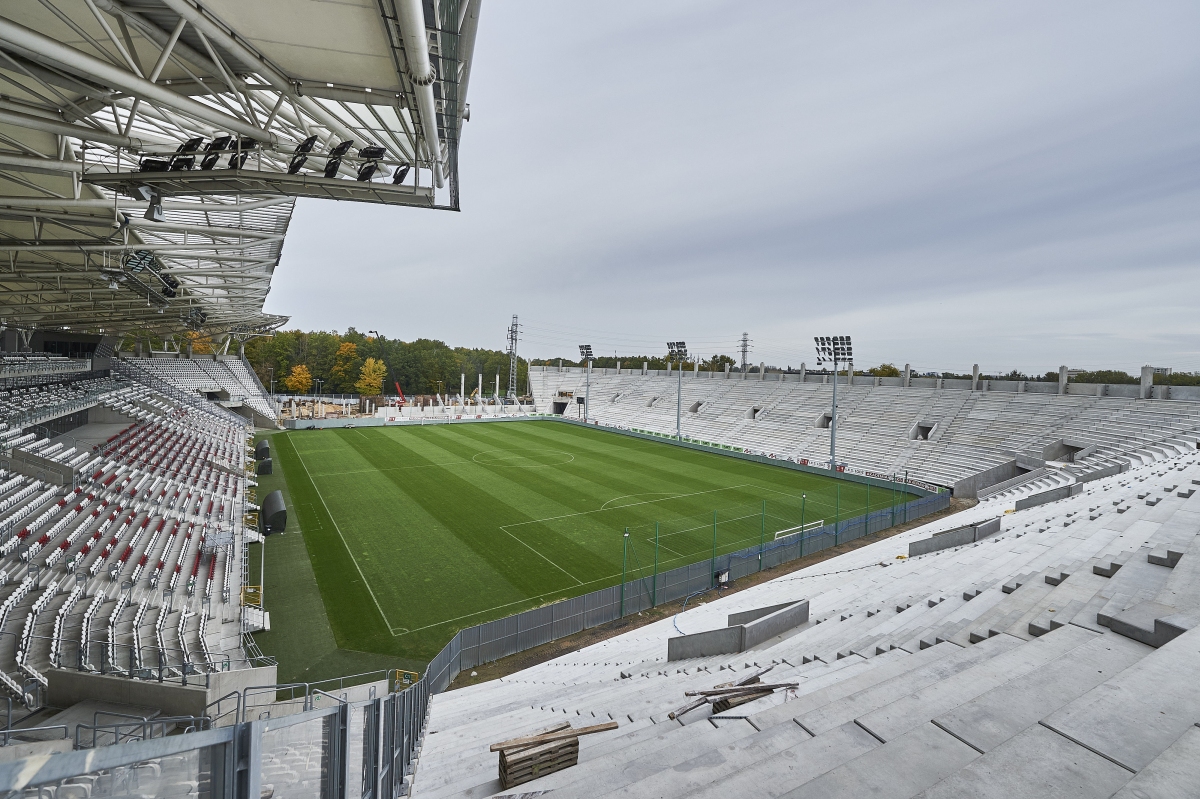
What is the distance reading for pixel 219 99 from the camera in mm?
9289

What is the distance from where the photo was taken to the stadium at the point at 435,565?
329cm

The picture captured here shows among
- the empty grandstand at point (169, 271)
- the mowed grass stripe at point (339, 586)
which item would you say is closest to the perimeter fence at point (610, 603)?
the empty grandstand at point (169, 271)

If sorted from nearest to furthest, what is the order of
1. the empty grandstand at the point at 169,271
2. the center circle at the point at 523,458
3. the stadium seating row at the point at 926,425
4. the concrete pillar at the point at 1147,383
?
the empty grandstand at the point at 169,271 < the stadium seating row at the point at 926,425 < the concrete pillar at the point at 1147,383 < the center circle at the point at 523,458

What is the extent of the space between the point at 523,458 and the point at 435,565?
18.5m

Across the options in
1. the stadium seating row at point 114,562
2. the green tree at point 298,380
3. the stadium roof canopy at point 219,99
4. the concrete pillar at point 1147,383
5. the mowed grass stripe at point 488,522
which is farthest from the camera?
the green tree at point 298,380

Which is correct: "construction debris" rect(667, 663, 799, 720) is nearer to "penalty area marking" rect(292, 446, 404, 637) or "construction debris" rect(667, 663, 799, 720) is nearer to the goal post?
"penalty area marking" rect(292, 446, 404, 637)

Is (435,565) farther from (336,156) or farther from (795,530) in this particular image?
(795,530)

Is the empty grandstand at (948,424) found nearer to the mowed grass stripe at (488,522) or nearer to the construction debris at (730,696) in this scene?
the mowed grass stripe at (488,522)

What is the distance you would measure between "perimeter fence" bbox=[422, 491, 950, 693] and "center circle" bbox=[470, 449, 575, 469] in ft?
55.8

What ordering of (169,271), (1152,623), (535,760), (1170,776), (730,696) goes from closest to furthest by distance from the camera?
(1170,776) → (1152,623) → (535,760) → (730,696) → (169,271)

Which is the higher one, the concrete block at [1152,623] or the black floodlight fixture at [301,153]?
the black floodlight fixture at [301,153]

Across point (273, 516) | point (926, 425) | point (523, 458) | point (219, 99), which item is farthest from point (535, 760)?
point (926, 425)

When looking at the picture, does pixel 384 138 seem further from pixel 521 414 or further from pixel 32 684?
pixel 521 414

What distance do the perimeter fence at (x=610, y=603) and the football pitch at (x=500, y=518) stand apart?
1.23 meters
